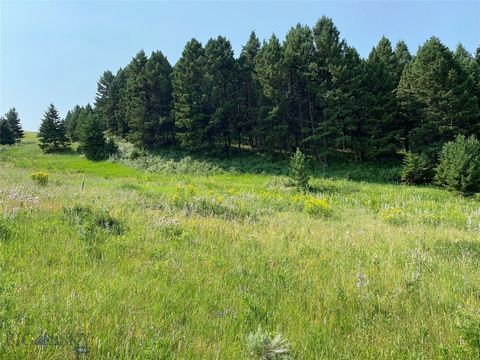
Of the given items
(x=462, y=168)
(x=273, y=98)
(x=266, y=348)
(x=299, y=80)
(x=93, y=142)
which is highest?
(x=299, y=80)

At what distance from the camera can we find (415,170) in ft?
96.4

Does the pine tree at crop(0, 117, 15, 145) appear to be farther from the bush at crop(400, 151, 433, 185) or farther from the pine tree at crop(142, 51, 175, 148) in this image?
the bush at crop(400, 151, 433, 185)

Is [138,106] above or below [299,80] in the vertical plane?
below

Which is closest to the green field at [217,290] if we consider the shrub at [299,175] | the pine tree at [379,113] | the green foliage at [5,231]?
the green foliage at [5,231]

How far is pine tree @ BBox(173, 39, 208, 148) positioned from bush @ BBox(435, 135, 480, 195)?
87.6 feet

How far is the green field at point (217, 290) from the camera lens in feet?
8.63

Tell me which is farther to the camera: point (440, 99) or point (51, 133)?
point (51, 133)

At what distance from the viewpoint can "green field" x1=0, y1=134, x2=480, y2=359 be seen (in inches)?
104

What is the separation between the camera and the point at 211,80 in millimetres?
43000

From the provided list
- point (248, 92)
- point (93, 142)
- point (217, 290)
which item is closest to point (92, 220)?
point (217, 290)

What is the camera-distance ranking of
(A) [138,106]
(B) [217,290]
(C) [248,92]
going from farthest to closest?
(A) [138,106] → (C) [248,92] → (B) [217,290]

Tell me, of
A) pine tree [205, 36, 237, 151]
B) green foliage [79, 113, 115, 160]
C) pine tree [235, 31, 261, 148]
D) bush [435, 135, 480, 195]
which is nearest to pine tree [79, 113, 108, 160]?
green foliage [79, 113, 115, 160]

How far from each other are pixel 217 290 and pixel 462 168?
87.1ft

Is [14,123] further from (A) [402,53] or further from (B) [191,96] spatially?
(A) [402,53]
